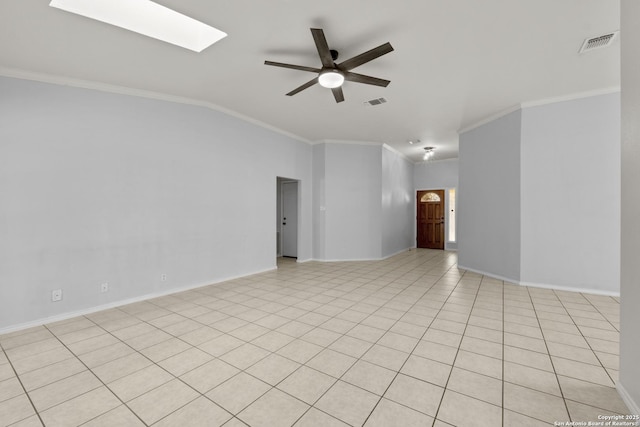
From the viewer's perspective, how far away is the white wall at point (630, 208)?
64.9 inches

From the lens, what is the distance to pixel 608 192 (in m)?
4.16

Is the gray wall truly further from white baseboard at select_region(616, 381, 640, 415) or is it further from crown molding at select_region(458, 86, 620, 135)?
white baseboard at select_region(616, 381, 640, 415)

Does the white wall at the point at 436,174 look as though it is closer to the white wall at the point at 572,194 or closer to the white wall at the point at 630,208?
the white wall at the point at 572,194

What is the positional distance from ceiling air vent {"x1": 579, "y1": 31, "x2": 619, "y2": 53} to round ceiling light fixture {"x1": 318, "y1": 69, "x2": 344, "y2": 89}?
8.81ft

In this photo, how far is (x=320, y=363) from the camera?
7.62ft

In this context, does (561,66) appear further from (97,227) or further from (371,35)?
(97,227)

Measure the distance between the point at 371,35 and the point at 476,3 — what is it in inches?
37.3

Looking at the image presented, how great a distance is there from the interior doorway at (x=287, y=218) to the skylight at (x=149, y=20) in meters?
4.64

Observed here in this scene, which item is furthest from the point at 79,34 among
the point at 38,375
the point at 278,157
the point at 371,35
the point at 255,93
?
the point at 278,157

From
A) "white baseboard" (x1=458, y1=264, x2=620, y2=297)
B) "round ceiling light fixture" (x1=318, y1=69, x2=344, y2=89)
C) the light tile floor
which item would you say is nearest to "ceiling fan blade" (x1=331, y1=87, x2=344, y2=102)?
"round ceiling light fixture" (x1=318, y1=69, x2=344, y2=89)

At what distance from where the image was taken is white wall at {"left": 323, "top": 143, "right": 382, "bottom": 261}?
23.5 feet

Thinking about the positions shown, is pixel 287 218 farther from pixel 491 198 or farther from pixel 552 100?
pixel 552 100

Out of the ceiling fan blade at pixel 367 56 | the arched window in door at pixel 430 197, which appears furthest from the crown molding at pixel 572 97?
the arched window in door at pixel 430 197

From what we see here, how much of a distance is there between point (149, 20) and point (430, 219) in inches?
379
